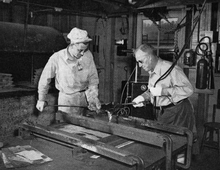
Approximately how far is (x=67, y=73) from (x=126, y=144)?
1.65 metres

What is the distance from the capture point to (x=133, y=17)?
5.61 meters

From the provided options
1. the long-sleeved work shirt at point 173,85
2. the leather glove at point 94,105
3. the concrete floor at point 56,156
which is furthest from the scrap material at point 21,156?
the long-sleeved work shirt at point 173,85

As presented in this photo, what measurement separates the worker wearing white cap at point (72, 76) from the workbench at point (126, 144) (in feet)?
3.40

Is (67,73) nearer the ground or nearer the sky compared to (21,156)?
nearer the sky

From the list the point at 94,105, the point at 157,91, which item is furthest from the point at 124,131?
the point at 94,105

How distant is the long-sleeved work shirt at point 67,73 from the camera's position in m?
3.34

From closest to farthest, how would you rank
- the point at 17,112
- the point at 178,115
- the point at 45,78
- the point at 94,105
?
the point at 178,115 < the point at 94,105 < the point at 45,78 < the point at 17,112

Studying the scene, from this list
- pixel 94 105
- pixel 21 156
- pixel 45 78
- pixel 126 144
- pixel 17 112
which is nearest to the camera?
pixel 21 156

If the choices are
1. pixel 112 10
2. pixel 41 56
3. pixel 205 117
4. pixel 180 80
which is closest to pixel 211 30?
pixel 205 117

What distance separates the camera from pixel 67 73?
11.1 ft

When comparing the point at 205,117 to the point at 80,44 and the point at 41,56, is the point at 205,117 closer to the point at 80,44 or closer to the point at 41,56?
the point at 80,44

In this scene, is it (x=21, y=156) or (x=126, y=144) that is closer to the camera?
(x=21, y=156)

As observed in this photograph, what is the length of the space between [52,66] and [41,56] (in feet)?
7.35

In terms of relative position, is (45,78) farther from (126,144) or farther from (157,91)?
(126,144)
